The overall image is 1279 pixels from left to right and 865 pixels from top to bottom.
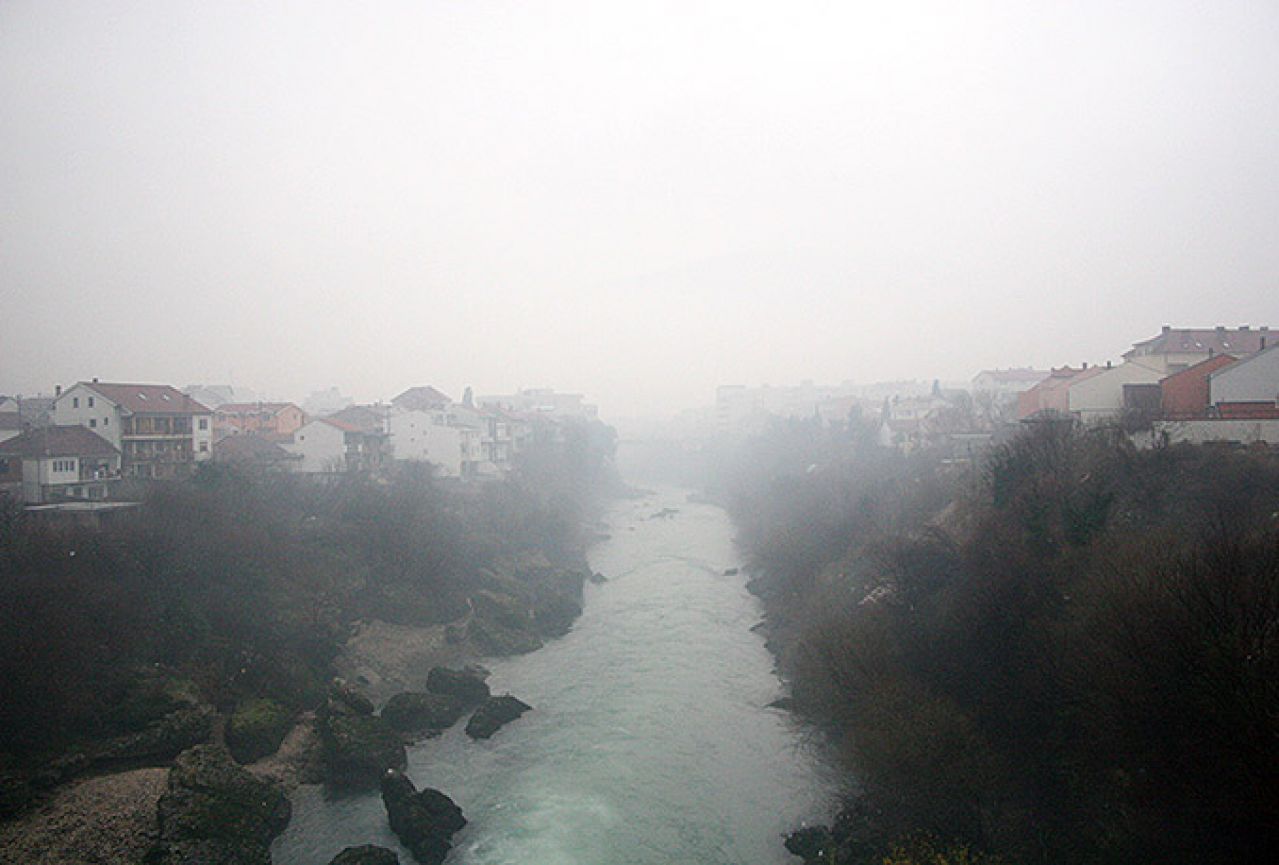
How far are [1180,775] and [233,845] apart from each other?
45.4ft

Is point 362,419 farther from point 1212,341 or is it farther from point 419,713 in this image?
point 1212,341

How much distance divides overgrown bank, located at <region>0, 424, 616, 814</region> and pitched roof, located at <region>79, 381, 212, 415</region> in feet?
25.7

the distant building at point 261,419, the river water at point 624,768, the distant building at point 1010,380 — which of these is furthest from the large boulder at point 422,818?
the distant building at point 1010,380

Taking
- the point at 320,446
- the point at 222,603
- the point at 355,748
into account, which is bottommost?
the point at 355,748

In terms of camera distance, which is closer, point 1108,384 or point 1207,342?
point 1108,384

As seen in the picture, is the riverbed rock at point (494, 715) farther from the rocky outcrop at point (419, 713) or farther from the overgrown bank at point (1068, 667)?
the overgrown bank at point (1068, 667)

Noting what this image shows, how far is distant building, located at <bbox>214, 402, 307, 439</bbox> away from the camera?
45.8m

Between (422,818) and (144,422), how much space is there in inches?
1063

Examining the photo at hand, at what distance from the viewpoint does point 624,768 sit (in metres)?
15.6

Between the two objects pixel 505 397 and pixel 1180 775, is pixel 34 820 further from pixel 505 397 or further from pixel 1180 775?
pixel 505 397

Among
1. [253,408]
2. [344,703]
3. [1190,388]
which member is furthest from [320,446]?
[1190,388]

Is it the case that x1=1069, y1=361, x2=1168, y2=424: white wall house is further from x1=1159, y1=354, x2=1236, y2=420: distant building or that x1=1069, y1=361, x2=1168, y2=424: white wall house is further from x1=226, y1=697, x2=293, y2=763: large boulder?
x1=226, y1=697, x2=293, y2=763: large boulder

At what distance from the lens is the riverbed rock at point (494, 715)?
58.0 ft

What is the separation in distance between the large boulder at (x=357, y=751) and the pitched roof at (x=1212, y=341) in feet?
124
